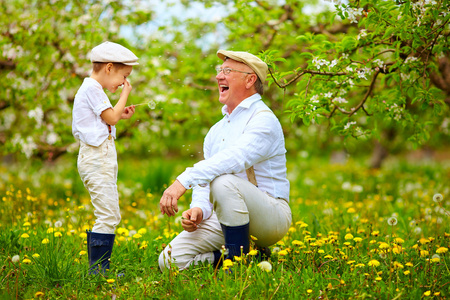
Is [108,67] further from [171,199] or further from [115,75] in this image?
[171,199]

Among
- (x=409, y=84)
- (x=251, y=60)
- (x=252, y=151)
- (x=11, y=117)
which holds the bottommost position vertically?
(x=11, y=117)

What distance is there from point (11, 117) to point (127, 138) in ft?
10.5

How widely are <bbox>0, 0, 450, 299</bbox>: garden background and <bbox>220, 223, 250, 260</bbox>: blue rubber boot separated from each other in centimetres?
8

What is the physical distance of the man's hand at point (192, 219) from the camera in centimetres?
302

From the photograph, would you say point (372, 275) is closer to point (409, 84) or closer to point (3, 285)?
point (409, 84)

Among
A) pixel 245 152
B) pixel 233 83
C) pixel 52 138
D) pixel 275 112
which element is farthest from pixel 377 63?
pixel 52 138

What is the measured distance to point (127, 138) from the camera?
6562mm

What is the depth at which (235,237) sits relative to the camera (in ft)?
9.30

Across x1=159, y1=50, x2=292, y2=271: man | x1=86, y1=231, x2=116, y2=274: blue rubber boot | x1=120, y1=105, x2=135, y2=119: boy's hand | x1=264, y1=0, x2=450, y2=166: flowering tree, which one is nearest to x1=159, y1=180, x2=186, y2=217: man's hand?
x1=159, y1=50, x2=292, y2=271: man

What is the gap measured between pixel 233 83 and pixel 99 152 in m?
1.04

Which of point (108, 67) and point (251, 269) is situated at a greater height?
point (108, 67)

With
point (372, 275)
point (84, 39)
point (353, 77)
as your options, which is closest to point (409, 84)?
point (353, 77)

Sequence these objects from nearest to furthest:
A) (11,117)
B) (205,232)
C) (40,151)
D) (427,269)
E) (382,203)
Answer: (427,269)
(205,232)
(382,203)
(40,151)
(11,117)

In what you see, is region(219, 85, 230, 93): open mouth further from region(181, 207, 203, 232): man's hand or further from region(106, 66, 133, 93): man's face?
region(181, 207, 203, 232): man's hand
